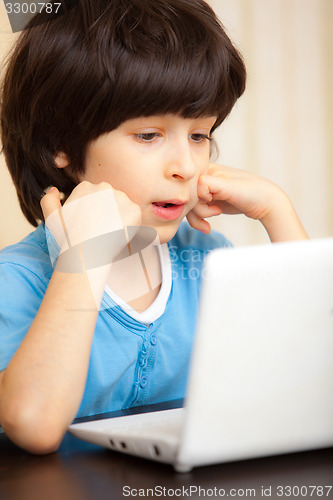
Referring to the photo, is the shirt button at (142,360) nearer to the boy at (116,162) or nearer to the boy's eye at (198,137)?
the boy at (116,162)

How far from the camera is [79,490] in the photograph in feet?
1.59

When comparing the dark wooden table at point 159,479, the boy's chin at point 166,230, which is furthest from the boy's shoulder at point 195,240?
the dark wooden table at point 159,479

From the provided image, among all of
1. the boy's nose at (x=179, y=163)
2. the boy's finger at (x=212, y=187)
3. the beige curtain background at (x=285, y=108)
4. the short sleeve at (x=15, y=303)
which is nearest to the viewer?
the short sleeve at (x=15, y=303)

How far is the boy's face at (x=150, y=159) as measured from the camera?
869 mm

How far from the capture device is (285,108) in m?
2.09

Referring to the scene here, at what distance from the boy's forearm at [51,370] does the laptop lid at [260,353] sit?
0.20 metres

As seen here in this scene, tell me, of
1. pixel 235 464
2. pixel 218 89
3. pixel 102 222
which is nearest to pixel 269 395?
pixel 235 464

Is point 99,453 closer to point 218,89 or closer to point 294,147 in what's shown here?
point 218,89

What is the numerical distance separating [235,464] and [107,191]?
420mm

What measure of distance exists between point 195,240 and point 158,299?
7.8 inches

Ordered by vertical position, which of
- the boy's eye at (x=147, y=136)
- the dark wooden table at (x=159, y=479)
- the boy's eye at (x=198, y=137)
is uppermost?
the boy's eye at (x=147, y=136)

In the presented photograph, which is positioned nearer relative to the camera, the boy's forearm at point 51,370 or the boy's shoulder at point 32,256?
the boy's forearm at point 51,370

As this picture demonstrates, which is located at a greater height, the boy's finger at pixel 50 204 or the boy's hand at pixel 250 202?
the boy's finger at pixel 50 204

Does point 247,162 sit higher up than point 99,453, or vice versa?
point 99,453
